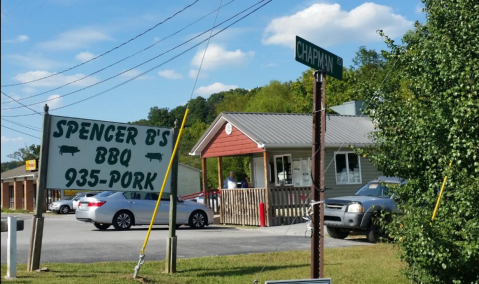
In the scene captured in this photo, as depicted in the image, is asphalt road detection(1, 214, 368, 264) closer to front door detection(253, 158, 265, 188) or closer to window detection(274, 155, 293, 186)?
window detection(274, 155, 293, 186)

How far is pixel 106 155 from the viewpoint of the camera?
10711 millimetres

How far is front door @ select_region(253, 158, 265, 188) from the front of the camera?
91.9 ft

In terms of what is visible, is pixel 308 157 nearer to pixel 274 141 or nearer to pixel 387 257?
pixel 274 141

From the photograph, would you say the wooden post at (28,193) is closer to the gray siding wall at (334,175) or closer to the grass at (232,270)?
the gray siding wall at (334,175)

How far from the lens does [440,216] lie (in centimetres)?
823

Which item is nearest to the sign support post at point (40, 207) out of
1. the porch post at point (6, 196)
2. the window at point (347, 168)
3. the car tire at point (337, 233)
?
the car tire at point (337, 233)

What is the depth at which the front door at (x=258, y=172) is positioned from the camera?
91.9ft

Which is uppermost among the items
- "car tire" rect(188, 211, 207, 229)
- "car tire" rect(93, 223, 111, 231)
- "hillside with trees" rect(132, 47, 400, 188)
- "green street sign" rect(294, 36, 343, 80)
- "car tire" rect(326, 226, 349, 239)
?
"hillside with trees" rect(132, 47, 400, 188)

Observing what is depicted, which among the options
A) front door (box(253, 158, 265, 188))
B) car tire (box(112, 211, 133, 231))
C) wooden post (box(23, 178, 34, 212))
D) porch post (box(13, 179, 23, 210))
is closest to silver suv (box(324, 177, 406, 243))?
car tire (box(112, 211, 133, 231))

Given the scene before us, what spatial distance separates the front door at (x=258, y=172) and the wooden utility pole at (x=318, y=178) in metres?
20.6

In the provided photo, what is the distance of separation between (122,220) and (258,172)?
356 inches

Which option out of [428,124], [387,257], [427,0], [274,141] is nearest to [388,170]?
[428,124]

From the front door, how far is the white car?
641 cm

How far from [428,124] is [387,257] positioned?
5084mm
